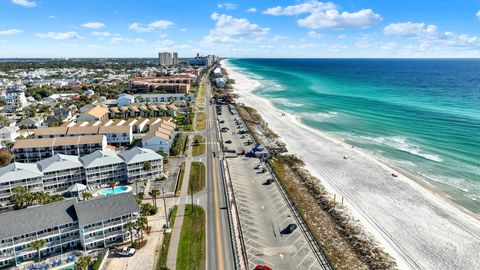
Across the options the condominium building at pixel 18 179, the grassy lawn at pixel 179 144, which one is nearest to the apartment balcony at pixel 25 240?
the condominium building at pixel 18 179

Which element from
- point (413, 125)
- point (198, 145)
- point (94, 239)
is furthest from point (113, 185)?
point (413, 125)

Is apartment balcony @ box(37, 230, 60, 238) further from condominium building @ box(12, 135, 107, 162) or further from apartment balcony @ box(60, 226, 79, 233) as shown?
condominium building @ box(12, 135, 107, 162)

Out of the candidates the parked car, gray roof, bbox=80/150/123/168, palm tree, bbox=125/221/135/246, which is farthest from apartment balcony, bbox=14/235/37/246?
gray roof, bbox=80/150/123/168

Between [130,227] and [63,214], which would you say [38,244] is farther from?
[130,227]

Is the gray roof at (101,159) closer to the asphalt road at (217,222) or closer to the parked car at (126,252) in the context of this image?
the asphalt road at (217,222)

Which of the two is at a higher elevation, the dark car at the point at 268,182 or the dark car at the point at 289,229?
the dark car at the point at 268,182

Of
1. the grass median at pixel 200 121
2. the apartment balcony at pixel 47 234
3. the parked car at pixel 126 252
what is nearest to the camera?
the apartment balcony at pixel 47 234

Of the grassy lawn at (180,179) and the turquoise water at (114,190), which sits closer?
the turquoise water at (114,190)

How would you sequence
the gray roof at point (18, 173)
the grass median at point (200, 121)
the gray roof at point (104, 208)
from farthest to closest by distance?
1. the grass median at point (200, 121)
2. the gray roof at point (18, 173)
3. the gray roof at point (104, 208)
